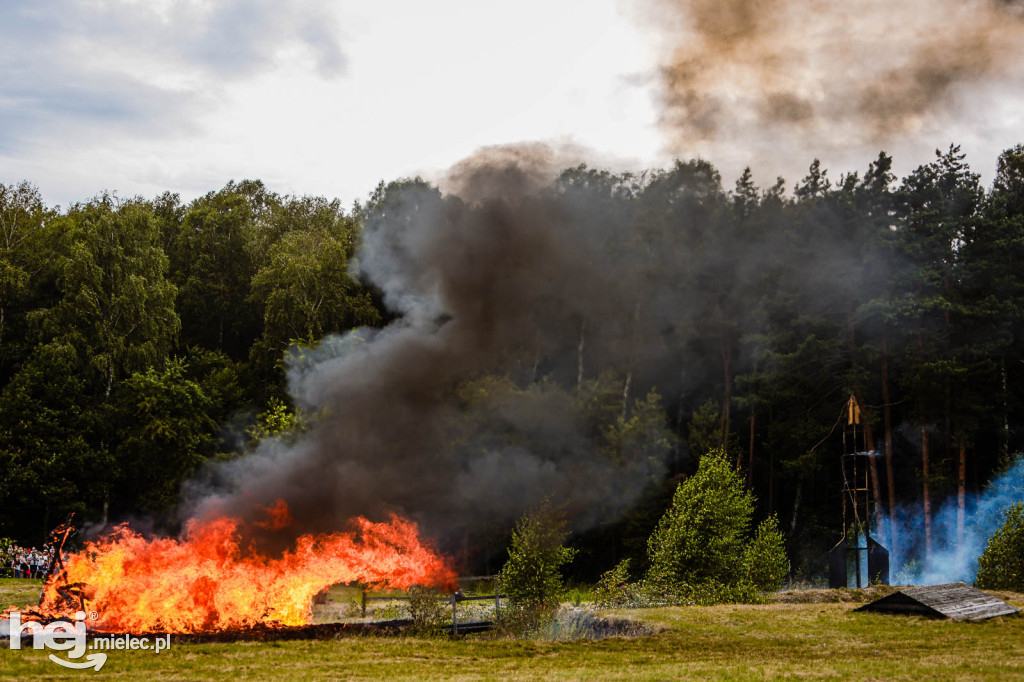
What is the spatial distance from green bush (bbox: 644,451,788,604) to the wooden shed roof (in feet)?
14.2

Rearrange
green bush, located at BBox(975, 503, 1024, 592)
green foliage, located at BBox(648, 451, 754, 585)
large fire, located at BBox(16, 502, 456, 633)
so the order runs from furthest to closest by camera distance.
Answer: green bush, located at BBox(975, 503, 1024, 592) < green foliage, located at BBox(648, 451, 754, 585) < large fire, located at BBox(16, 502, 456, 633)

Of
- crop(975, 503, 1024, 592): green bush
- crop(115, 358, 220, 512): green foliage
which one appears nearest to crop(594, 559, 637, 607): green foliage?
crop(975, 503, 1024, 592): green bush

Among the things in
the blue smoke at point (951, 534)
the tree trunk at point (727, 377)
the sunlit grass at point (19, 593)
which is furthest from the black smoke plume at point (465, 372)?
the blue smoke at point (951, 534)

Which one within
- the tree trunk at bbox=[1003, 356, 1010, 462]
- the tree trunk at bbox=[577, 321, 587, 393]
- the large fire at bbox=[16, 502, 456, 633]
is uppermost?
the tree trunk at bbox=[577, 321, 587, 393]

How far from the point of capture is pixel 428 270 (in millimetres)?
25922

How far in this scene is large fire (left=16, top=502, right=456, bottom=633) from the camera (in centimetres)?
1806

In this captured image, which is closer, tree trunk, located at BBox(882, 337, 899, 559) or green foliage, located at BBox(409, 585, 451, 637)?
green foliage, located at BBox(409, 585, 451, 637)

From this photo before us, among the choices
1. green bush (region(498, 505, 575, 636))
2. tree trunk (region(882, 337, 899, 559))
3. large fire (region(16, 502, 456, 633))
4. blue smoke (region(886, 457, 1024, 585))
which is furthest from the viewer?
tree trunk (region(882, 337, 899, 559))

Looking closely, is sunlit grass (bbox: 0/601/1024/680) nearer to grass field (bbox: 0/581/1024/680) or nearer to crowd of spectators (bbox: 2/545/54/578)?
grass field (bbox: 0/581/1024/680)

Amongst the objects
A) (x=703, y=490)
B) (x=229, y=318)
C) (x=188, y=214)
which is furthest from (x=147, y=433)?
(x=703, y=490)

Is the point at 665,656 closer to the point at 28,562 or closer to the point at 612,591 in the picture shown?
the point at 612,591

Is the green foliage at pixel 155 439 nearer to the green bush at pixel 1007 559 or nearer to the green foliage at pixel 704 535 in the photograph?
the green foliage at pixel 704 535

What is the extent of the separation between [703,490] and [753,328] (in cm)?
1473

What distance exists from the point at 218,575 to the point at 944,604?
17.2 metres
